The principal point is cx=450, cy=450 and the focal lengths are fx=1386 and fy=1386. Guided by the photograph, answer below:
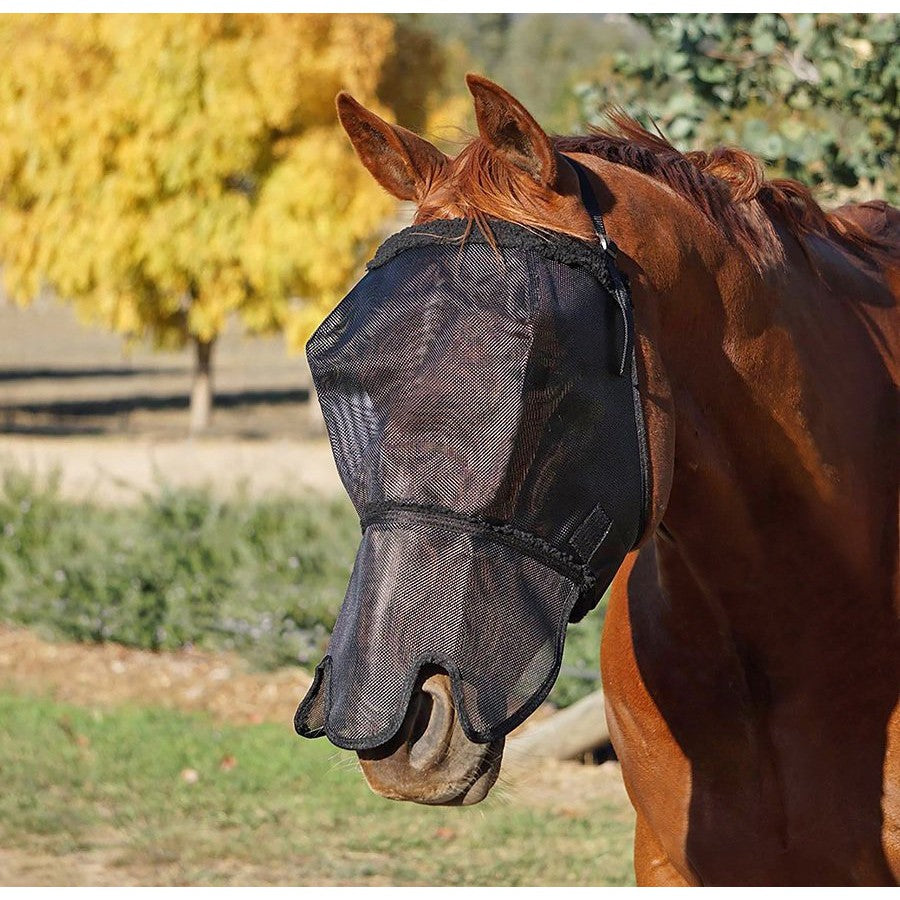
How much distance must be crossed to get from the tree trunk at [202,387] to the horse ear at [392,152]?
2019cm

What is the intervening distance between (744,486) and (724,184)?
49 centimetres

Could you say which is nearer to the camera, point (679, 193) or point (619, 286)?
point (619, 286)

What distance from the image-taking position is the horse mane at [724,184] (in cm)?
213

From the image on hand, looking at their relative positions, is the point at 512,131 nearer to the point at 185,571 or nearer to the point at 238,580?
the point at 238,580

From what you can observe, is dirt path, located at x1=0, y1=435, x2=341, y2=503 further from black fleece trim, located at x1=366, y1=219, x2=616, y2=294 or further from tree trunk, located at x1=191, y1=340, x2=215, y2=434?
black fleece trim, located at x1=366, y1=219, x2=616, y2=294

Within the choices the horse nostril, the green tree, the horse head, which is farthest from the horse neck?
the green tree

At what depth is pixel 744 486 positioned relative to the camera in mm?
2232

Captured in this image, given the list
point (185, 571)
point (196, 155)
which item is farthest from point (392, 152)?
point (196, 155)

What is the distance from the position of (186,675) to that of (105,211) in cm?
1306

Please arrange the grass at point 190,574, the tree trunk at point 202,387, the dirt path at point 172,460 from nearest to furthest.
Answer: the grass at point 190,574, the dirt path at point 172,460, the tree trunk at point 202,387

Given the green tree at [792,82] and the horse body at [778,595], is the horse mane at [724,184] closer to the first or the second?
the horse body at [778,595]

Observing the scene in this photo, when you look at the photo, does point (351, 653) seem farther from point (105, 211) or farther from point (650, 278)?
point (105, 211)

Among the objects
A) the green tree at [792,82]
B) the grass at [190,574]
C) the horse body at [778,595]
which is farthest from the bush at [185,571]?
the horse body at [778,595]

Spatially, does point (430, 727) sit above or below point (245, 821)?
above
